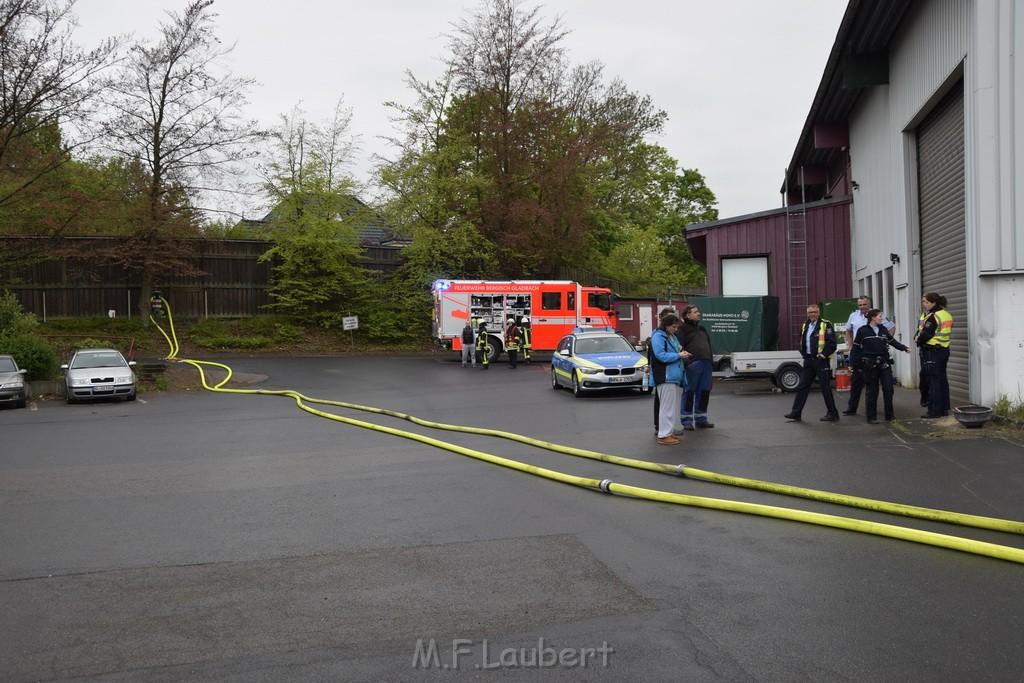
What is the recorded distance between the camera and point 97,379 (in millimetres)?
22547

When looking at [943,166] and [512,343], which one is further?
[512,343]

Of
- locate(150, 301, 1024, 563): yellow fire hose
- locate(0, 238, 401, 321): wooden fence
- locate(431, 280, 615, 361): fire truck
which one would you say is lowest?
locate(150, 301, 1024, 563): yellow fire hose

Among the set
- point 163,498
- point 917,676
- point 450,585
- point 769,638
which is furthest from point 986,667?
point 163,498

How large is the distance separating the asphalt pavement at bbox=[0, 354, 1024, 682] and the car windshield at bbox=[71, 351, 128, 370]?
11601 mm

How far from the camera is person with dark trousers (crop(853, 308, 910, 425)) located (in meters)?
13.1

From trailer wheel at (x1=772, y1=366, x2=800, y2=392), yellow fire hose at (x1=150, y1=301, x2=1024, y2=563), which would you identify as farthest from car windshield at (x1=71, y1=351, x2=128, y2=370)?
trailer wheel at (x1=772, y1=366, x2=800, y2=392)

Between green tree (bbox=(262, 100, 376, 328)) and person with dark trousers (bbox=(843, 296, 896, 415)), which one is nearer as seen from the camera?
person with dark trousers (bbox=(843, 296, 896, 415))

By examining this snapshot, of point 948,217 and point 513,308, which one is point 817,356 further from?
point 513,308

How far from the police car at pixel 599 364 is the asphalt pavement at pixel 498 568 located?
25.4 ft

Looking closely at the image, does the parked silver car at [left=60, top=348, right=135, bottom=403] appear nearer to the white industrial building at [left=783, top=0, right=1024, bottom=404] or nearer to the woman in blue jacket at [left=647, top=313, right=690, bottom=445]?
the woman in blue jacket at [left=647, top=313, right=690, bottom=445]

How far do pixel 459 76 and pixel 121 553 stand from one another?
37.4m

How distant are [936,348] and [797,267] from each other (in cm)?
1368

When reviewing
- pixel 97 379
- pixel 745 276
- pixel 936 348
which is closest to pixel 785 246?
pixel 745 276

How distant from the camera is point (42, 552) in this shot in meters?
6.77
